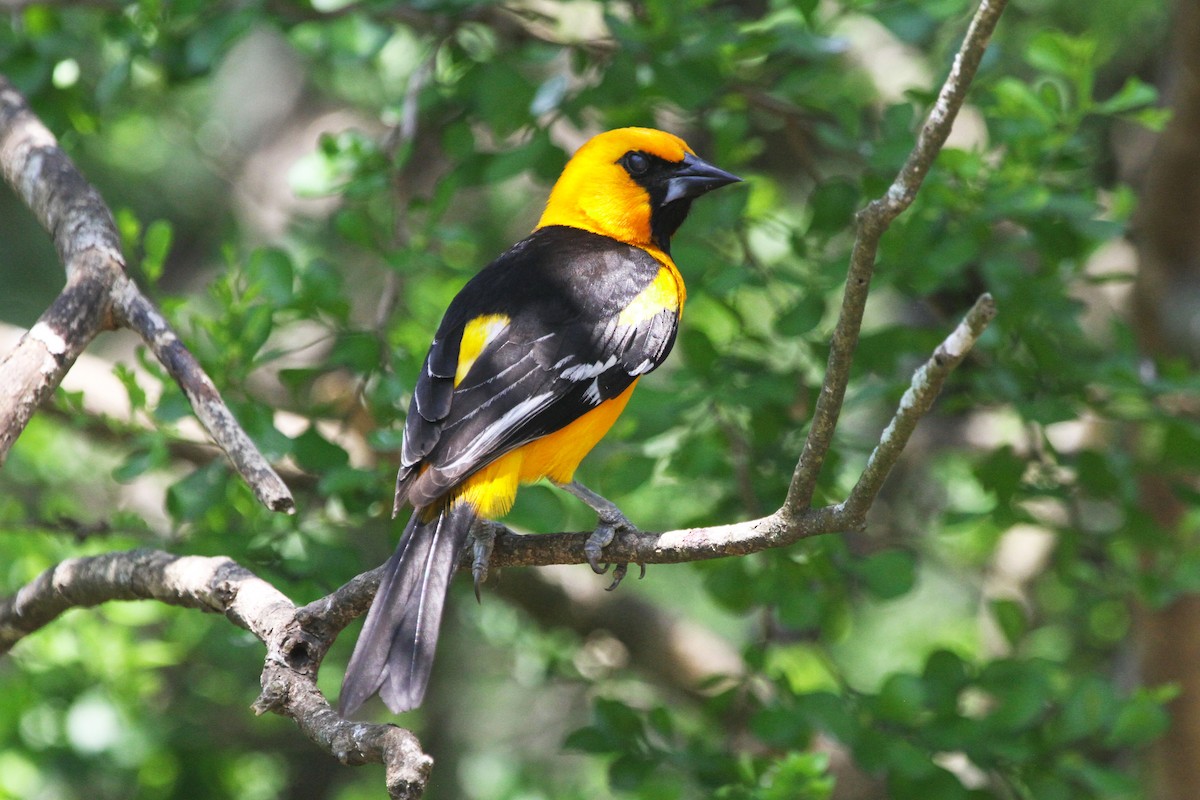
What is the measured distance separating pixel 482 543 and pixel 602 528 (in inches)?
12.8

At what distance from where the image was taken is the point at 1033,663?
430cm

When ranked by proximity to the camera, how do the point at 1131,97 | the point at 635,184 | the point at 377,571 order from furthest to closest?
the point at 635,184, the point at 1131,97, the point at 377,571

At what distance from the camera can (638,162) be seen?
4742 mm

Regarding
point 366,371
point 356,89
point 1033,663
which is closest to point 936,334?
point 1033,663

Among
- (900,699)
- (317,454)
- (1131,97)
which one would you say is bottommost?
(900,699)

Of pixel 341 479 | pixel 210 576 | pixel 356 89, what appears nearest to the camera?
pixel 210 576

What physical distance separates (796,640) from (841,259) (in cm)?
262

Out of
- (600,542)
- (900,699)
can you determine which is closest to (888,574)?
(900,699)

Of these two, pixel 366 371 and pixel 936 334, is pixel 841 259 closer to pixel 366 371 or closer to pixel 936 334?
pixel 936 334

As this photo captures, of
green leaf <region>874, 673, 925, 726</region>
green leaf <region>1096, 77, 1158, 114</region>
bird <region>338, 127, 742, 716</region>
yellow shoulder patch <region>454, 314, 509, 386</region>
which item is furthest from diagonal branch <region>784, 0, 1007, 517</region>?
green leaf <region>1096, 77, 1158, 114</region>

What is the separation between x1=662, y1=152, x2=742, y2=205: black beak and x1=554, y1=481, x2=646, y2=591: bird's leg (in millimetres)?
1181

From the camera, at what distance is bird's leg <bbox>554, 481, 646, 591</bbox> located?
3229 millimetres

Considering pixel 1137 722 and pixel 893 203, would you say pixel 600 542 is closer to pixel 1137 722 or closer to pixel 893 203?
pixel 893 203

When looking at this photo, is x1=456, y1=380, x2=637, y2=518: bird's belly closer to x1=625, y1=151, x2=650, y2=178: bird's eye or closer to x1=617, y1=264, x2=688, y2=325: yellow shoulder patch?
x1=617, y1=264, x2=688, y2=325: yellow shoulder patch
